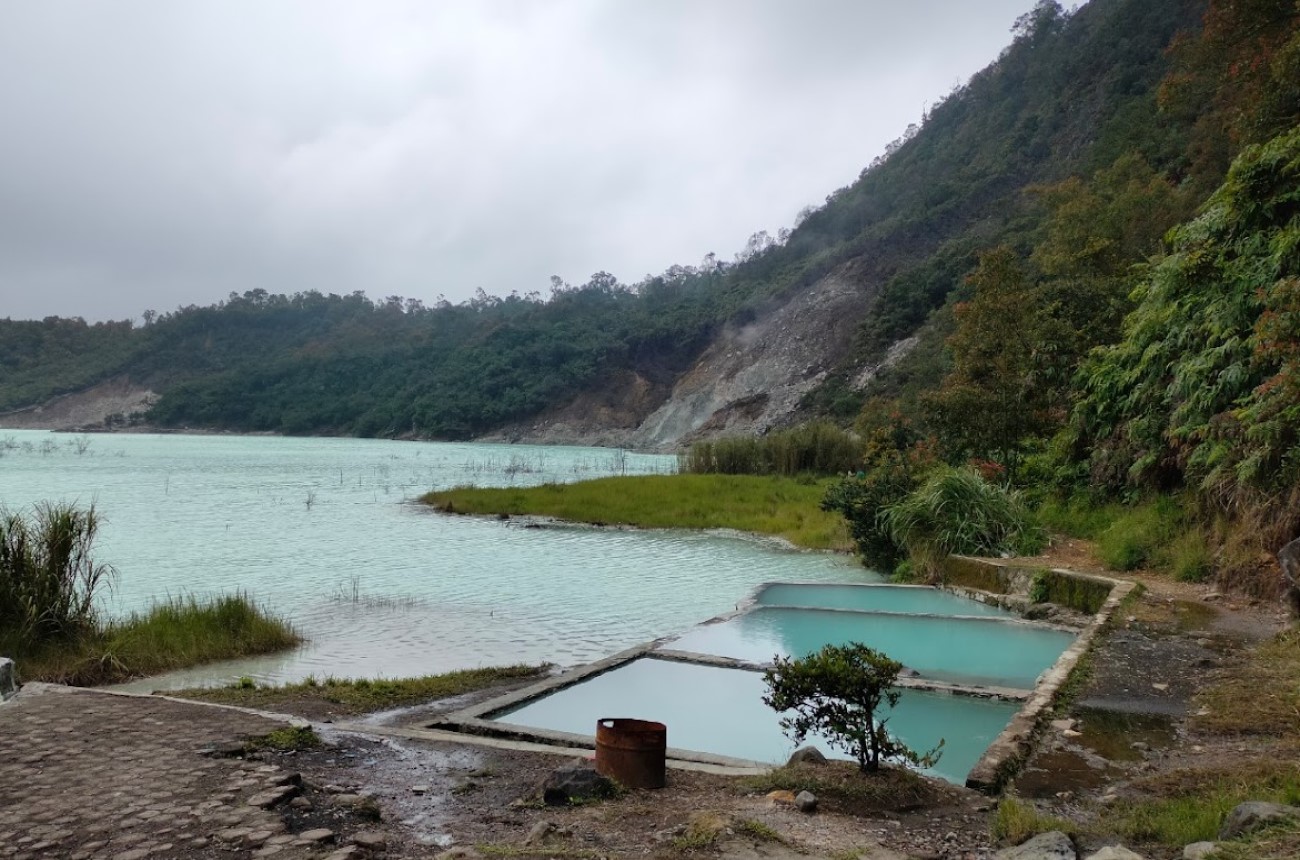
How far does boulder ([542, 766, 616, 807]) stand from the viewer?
3791mm

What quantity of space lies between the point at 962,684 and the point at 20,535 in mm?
8091

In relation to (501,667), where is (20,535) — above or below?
above

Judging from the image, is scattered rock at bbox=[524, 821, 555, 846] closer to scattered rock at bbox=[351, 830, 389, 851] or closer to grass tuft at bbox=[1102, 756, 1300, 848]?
scattered rock at bbox=[351, 830, 389, 851]

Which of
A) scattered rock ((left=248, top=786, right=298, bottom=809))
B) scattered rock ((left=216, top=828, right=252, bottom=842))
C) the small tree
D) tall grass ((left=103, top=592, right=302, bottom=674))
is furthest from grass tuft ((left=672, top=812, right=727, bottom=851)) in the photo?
tall grass ((left=103, top=592, right=302, bottom=674))

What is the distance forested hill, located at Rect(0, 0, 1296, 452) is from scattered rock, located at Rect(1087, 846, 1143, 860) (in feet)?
47.0

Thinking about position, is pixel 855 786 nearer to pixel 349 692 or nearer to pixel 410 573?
pixel 349 692

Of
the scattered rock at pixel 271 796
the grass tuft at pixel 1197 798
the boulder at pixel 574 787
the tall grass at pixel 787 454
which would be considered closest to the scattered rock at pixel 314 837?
the scattered rock at pixel 271 796

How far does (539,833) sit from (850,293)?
2790 inches

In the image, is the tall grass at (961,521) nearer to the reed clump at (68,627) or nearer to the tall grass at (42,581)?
the reed clump at (68,627)

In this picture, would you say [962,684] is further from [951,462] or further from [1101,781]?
[951,462]

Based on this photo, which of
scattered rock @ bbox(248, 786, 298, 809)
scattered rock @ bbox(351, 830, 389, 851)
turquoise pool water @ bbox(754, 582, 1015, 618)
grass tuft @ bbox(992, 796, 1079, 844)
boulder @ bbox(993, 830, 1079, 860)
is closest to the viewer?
boulder @ bbox(993, 830, 1079, 860)

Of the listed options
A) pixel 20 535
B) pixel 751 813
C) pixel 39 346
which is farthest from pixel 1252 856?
pixel 39 346

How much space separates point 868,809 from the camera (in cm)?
371

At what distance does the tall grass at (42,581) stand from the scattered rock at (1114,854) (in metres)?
8.20
